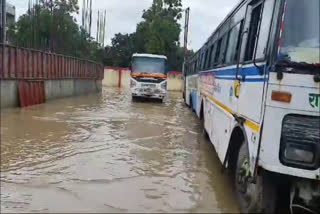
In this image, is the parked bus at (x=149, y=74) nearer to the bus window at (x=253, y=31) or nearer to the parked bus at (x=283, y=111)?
the bus window at (x=253, y=31)

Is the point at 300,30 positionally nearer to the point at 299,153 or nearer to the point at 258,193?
the point at 299,153

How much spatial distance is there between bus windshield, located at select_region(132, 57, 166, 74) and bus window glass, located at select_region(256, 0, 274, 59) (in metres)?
18.6

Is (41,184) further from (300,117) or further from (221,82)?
(300,117)

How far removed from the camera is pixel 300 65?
13.4ft

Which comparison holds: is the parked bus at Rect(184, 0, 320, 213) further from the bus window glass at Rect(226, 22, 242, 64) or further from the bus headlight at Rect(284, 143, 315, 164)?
the bus window glass at Rect(226, 22, 242, 64)

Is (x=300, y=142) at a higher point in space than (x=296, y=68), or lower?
lower

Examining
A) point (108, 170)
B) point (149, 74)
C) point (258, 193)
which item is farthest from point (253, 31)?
point (149, 74)

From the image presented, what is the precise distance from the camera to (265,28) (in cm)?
479

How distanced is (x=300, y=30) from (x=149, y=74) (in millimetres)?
19351

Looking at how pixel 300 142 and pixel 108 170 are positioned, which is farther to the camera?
pixel 108 170

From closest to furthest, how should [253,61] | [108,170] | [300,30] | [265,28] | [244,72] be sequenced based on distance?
[300,30] → [265,28] → [253,61] → [244,72] → [108,170]

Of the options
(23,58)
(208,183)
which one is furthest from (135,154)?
(23,58)

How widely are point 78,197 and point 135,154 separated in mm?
3204

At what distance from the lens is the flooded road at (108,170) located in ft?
18.6
